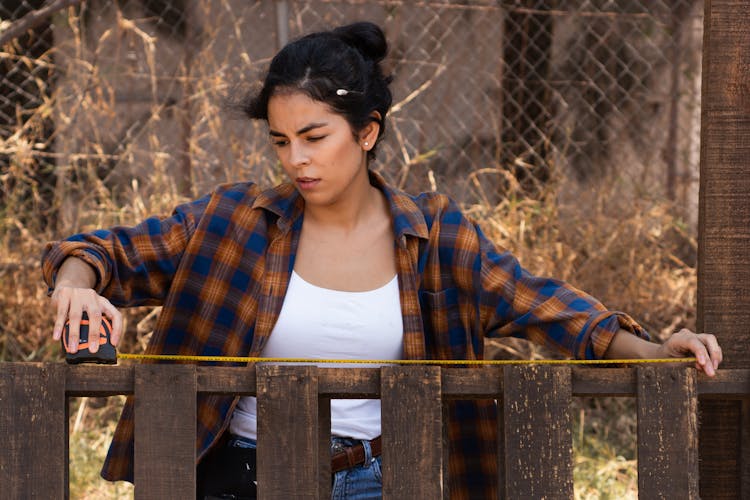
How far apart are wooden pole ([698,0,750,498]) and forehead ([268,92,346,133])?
2.89 ft

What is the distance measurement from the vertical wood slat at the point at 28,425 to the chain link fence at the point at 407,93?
329 centimetres

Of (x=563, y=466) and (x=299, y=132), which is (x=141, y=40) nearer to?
(x=299, y=132)

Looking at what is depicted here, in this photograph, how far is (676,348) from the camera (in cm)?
227

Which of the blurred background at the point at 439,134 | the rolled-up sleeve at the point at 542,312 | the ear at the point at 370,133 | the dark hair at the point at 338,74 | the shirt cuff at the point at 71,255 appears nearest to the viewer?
the shirt cuff at the point at 71,255

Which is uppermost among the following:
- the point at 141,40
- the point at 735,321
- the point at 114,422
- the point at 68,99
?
the point at 141,40

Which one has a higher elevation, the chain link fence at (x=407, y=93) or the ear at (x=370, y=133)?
the chain link fence at (x=407, y=93)

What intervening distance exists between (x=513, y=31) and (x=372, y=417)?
13.5 ft

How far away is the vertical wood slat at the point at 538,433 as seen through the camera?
83.0 inches

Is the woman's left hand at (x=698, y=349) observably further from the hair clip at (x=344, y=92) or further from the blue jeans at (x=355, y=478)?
the hair clip at (x=344, y=92)

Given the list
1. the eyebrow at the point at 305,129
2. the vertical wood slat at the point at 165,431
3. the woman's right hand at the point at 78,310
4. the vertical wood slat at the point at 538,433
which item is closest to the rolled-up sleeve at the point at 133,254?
the woman's right hand at the point at 78,310

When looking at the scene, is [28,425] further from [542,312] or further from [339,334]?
[542,312]

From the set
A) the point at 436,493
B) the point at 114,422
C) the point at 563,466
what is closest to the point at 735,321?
the point at 563,466

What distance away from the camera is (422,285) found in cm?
260

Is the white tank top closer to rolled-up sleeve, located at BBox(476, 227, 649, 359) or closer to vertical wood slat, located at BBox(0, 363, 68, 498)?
rolled-up sleeve, located at BBox(476, 227, 649, 359)
